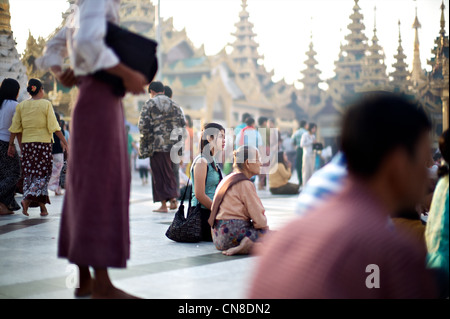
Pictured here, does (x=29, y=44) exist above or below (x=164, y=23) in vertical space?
below

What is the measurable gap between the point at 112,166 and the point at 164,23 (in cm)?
3702

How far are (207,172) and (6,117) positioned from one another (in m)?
2.97

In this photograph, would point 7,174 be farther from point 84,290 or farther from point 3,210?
point 84,290

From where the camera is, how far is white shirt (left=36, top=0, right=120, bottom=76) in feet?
9.07

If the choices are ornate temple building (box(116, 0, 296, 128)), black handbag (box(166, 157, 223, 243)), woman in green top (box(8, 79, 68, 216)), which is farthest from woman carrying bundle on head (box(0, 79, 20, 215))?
ornate temple building (box(116, 0, 296, 128))

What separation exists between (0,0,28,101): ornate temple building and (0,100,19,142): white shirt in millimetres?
3078

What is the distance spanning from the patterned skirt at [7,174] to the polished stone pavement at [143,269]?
1.12m

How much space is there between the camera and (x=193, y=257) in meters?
4.36

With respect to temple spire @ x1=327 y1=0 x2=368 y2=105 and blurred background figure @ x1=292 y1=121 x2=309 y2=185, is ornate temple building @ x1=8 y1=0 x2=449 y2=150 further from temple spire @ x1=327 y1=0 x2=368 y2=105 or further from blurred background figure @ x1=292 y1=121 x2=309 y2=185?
blurred background figure @ x1=292 y1=121 x2=309 y2=185

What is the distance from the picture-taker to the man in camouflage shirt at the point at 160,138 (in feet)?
25.1

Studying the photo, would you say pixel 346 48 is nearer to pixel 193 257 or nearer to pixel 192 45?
pixel 192 45

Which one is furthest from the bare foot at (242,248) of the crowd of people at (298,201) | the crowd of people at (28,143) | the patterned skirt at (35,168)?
the patterned skirt at (35,168)

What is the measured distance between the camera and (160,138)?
7723 millimetres
